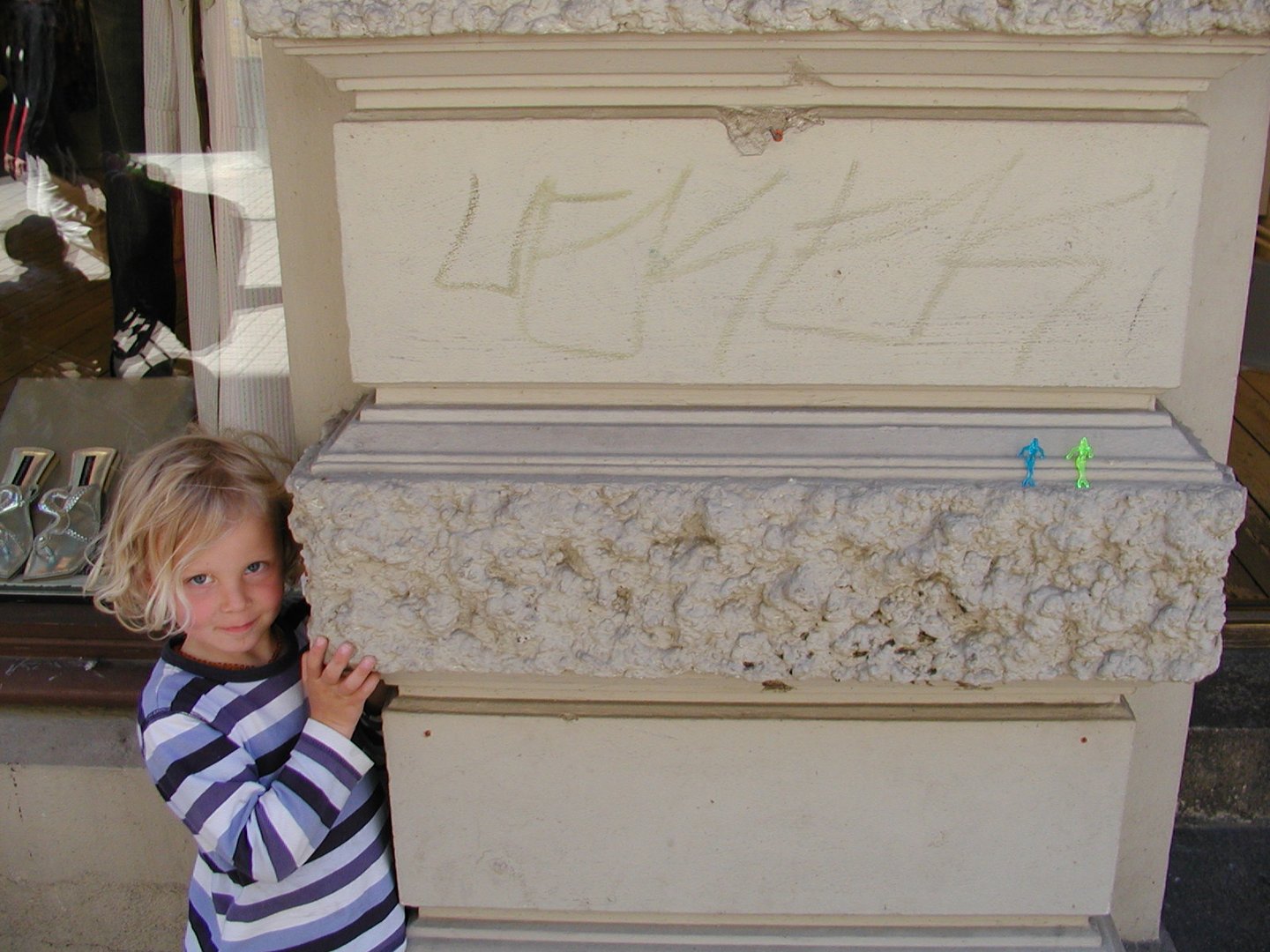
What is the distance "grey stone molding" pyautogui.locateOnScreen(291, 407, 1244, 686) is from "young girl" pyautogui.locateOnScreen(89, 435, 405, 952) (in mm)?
129

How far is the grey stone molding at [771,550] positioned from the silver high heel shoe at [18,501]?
1.35 metres

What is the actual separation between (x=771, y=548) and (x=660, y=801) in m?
0.53

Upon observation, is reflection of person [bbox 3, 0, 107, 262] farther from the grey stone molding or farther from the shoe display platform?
the grey stone molding

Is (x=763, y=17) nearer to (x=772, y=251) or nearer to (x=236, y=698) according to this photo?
(x=772, y=251)

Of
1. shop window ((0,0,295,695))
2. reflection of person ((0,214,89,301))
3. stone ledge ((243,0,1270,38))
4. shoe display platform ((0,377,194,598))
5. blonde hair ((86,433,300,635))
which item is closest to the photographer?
stone ledge ((243,0,1270,38))

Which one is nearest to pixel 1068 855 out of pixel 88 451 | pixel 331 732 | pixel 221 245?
pixel 331 732

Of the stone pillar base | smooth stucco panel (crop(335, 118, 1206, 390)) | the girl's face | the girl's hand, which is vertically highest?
smooth stucco panel (crop(335, 118, 1206, 390))

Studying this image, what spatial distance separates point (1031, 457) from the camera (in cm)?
159

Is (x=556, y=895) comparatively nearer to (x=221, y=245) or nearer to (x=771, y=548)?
(x=771, y=548)

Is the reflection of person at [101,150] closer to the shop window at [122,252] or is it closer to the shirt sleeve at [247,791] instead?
the shop window at [122,252]

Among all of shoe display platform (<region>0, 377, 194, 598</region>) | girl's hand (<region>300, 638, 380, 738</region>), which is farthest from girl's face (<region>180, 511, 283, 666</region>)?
shoe display platform (<region>0, 377, 194, 598</region>)

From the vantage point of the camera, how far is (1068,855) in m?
1.85

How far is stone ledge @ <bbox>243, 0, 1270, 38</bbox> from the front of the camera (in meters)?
1.39

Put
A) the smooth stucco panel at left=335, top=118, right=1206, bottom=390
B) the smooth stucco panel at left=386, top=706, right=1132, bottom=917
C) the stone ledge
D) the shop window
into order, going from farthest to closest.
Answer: the shop window
the smooth stucco panel at left=386, top=706, right=1132, bottom=917
the smooth stucco panel at left=335, top=118, right=1206, bottom=390
the stone ledge
